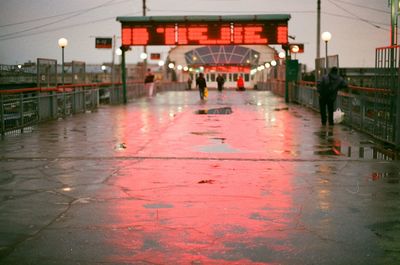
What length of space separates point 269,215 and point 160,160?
186 inches

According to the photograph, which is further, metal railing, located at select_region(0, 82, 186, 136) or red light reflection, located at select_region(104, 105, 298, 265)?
metal railing, located at select_region(0, 82, 186, 136)

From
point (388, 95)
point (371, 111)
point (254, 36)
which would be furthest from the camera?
point (254, 36)

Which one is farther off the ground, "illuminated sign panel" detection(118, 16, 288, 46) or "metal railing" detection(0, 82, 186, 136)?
"illuminated sign panel" detection(118, 16, 288, 46)

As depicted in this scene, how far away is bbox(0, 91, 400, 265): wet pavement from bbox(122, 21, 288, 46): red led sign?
18294 mm

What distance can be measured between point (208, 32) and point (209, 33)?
0.25 feet

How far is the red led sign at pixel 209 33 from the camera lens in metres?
32.3

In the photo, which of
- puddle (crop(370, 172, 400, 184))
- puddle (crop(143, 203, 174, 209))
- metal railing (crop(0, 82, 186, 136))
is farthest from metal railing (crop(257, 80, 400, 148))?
metal railing (crop(0, 82, 186, 136))

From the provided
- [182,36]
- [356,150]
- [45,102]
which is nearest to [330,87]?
[356,150]

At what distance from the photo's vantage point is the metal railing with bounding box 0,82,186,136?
16938 millimetres

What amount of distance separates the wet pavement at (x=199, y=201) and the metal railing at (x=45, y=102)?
2633 mm

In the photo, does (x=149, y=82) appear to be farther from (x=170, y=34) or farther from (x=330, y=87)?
(x=330, y=87)

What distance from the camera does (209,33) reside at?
32531 mm

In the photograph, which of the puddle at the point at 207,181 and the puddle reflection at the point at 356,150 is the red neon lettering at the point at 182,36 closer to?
the puddle reflection at the point at 356,150

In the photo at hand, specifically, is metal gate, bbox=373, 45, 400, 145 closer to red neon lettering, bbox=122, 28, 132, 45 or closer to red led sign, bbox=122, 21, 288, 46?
red led sign, bbox=122, 21, 288, 46
